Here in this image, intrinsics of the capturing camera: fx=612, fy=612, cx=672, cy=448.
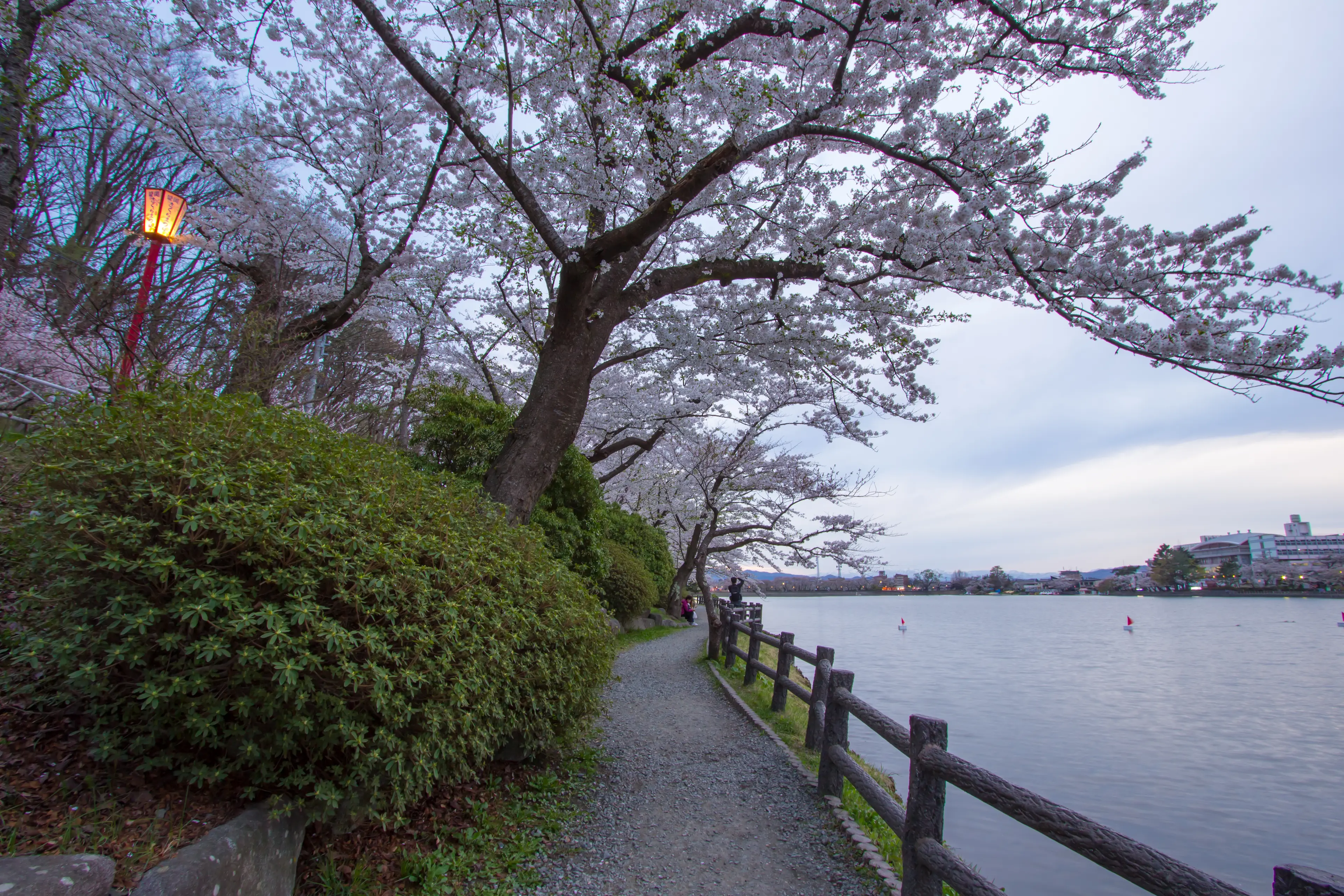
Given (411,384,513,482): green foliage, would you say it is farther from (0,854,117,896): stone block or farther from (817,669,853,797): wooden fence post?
(0,854,117,896): stone block

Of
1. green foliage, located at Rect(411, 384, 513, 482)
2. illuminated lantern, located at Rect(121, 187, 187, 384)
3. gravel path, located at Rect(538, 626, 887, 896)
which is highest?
illuminated lantern, located at Rect(121, 187, 187, 384)

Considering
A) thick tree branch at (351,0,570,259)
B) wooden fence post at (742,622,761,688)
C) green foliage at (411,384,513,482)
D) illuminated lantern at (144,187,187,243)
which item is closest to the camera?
thick tree branch at (351,0,570,259)

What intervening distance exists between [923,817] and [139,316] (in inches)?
280

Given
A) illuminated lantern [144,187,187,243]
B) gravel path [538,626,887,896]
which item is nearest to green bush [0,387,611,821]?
gravel path [538,626,887,896]

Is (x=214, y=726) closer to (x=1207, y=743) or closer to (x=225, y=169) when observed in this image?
(x=225, y=169)

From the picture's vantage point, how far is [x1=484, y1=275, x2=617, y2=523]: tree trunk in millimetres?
6016

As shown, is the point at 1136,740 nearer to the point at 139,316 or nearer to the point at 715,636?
the point at 715,636

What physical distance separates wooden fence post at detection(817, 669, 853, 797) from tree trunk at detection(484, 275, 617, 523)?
10.5 ft

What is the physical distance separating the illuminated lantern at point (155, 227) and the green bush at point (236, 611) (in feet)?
10.9

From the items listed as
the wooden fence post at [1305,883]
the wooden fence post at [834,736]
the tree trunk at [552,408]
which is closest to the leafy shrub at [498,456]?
the tree trunk at [552,408]

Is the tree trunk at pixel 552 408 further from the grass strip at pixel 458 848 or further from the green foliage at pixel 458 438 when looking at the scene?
the grass strip at pixel 458 848

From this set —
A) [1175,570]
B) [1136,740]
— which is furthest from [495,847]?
[1175,570]

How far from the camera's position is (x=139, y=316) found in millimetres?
5441

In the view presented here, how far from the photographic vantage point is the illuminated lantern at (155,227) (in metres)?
5.56
